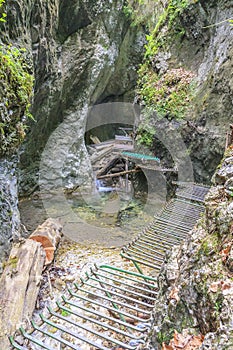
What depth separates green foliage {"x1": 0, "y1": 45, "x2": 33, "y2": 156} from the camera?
4133mm

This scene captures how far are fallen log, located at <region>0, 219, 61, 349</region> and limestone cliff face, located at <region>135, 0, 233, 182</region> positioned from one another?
5252 millimetres

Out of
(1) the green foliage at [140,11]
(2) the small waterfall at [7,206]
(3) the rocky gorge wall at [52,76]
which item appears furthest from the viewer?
(1) the green foliage at [140,11]

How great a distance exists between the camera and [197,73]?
866 cm

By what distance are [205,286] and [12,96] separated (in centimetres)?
418

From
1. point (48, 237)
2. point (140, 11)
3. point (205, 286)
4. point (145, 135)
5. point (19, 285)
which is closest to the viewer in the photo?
point (205, 286)

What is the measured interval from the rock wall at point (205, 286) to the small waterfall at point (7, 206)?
3.19m

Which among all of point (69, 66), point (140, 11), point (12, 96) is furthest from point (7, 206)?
point (140, 11)

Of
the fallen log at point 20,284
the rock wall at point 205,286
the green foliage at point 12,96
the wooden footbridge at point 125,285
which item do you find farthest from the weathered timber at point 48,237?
the rock wall at point 205,286

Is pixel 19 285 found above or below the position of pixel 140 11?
below

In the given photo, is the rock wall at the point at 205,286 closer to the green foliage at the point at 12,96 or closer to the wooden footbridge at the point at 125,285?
the wooden footbridge at the point at 125,285

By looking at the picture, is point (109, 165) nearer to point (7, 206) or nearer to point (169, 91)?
point (169, 91)

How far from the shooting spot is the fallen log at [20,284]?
3.23 m

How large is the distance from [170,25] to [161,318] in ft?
35.0

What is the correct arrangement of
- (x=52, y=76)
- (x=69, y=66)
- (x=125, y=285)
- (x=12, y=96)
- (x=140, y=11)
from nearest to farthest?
1. (x=125, y=285)
2. (x=12, y=96)
3. (x=52, y=76)
4. (x=69, y=66)
5. (x=140, y=11)
